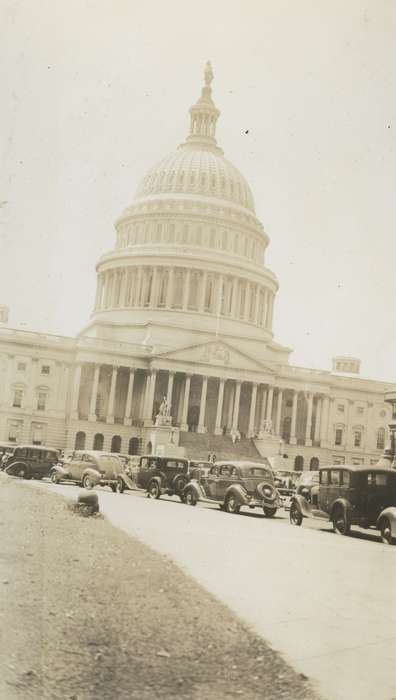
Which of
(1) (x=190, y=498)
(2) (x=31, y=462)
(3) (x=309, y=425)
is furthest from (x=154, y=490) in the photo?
(3) (x=309, y=425)

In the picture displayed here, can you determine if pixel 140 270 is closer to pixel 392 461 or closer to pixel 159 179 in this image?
pixel 159 179

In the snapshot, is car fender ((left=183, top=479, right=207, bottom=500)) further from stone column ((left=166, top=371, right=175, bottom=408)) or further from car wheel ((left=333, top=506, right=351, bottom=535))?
stone column ((left=166, top=371, right=175, bottom=408))

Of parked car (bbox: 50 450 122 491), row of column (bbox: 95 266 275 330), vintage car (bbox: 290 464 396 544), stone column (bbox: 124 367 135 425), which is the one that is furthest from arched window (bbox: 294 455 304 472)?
vintage car (bbox: 290 464 396 544)

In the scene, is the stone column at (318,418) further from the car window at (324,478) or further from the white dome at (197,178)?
the car window at (324,478)

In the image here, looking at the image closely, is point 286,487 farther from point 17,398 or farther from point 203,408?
point 17,398

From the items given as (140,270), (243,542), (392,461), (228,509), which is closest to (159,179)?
(140,270)

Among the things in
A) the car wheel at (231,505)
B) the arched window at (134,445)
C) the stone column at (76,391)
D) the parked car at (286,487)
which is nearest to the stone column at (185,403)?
the arched window at (134,445)

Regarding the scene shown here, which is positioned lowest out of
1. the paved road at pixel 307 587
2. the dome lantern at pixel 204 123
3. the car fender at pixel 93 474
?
the paved road at pixel 307 587
